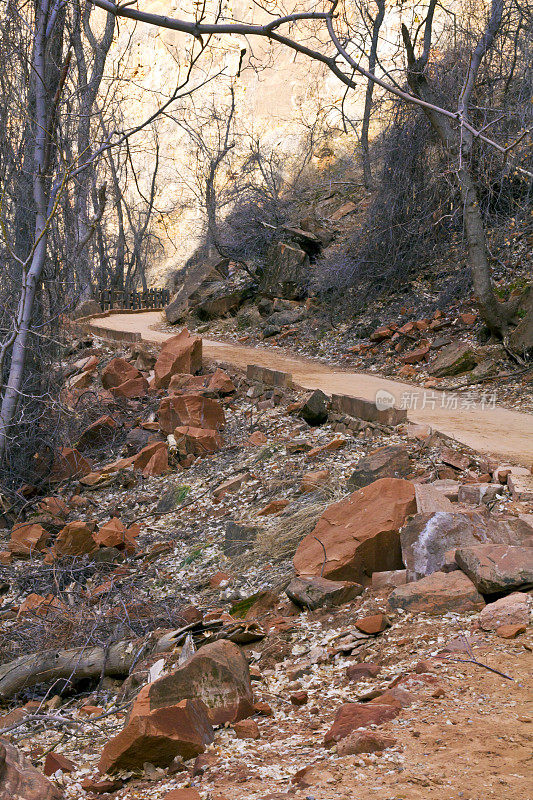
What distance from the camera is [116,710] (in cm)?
360

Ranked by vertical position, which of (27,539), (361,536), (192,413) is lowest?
(27,539)

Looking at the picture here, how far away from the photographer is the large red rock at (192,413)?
9211mm

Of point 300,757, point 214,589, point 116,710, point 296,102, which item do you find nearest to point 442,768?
point 300,757

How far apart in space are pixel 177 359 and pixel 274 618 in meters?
7.03

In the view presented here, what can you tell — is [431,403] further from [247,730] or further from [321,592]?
[247,730]

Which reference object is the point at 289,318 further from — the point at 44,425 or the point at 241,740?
the point at 241,740

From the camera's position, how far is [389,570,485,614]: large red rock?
3.73 m

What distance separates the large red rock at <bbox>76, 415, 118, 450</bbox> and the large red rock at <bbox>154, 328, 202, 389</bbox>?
1188 millimetres

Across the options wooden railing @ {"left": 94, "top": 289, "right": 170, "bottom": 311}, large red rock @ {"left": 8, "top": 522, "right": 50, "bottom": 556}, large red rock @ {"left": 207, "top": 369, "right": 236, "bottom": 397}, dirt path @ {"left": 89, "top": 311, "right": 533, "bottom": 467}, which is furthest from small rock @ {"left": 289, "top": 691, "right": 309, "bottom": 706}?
wooden railing @ {"left": 94, "top": 289, "right": 170, "bottom": 311}

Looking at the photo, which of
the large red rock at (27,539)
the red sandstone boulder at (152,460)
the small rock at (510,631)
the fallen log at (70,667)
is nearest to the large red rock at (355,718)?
the small rock at (510,631)

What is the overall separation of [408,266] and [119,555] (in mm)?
9594

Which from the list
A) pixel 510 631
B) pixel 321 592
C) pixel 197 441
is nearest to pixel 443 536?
pixel 321 592

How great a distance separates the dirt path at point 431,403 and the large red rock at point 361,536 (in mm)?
1706

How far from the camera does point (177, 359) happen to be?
36.1 feet
